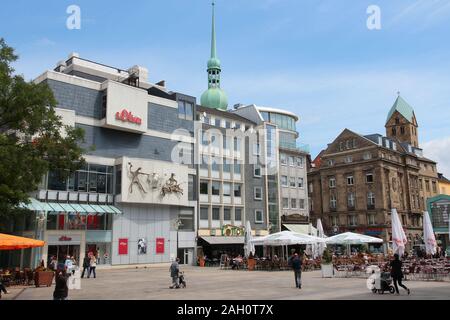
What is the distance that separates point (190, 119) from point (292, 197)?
19129 millimetres

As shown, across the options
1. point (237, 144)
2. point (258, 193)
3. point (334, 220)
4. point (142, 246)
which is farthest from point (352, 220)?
point (142, 246)

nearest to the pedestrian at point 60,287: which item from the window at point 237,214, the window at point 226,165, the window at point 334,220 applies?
the window at point 226,165

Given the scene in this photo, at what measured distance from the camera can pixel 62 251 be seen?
3950 cm

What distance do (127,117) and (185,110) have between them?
8.67 metres

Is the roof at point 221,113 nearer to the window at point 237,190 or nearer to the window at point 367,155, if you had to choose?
the window at point 237,190

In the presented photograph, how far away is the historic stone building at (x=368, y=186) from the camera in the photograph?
71188 mm

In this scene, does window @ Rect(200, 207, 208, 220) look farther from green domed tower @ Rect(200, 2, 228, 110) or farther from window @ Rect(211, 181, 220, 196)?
green domed tower @ Rect(200, 2, 228, 110)

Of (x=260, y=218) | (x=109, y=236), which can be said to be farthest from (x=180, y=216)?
(x=260, y=218)

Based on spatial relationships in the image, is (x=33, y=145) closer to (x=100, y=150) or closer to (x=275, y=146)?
(x=100, y=150)

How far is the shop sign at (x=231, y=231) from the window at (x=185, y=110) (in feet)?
44.0

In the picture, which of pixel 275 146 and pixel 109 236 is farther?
pixel 275 146

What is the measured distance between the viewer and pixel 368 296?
16.7 m

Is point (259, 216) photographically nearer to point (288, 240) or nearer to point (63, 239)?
point (288, 240)

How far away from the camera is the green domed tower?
68812mm
